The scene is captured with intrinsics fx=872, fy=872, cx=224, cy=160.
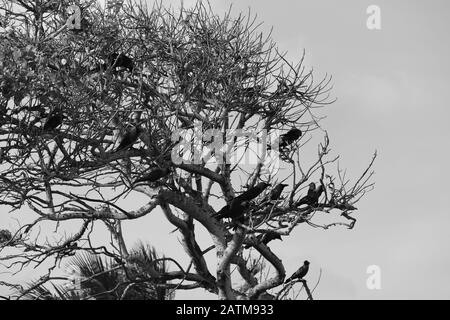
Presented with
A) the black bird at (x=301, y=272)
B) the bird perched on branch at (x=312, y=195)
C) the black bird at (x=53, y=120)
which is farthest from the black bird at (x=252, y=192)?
the black bird at (x=53, y=120)

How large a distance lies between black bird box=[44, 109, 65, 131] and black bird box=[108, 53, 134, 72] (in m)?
1.96

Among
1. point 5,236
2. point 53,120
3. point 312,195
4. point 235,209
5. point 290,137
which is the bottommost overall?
point 5,236

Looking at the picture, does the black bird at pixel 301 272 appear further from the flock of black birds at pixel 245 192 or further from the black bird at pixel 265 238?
the black bird at pixel 265 238

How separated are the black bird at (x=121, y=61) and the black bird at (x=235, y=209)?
2.65 metres

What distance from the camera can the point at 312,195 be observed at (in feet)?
46.7

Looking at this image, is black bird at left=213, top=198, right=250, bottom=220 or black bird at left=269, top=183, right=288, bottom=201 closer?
black bird at left=213, top=198, right=250, bottom=220

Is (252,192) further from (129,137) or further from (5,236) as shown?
(5,236)

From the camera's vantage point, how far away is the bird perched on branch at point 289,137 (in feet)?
48.4

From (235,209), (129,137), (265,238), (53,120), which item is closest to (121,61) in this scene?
(129,137)

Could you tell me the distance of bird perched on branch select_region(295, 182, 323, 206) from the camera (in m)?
14.2

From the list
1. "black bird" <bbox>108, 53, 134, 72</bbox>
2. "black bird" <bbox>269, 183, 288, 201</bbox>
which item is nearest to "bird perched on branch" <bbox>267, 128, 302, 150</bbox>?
"black bird" <bbox>269, 183, 288, 201</bbox>

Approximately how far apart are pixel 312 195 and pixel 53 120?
195 inches

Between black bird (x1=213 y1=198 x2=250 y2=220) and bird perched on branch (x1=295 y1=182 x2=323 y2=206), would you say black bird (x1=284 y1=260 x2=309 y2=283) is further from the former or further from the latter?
black bird (x1=213 y1=198 x2=250 y2=220)
